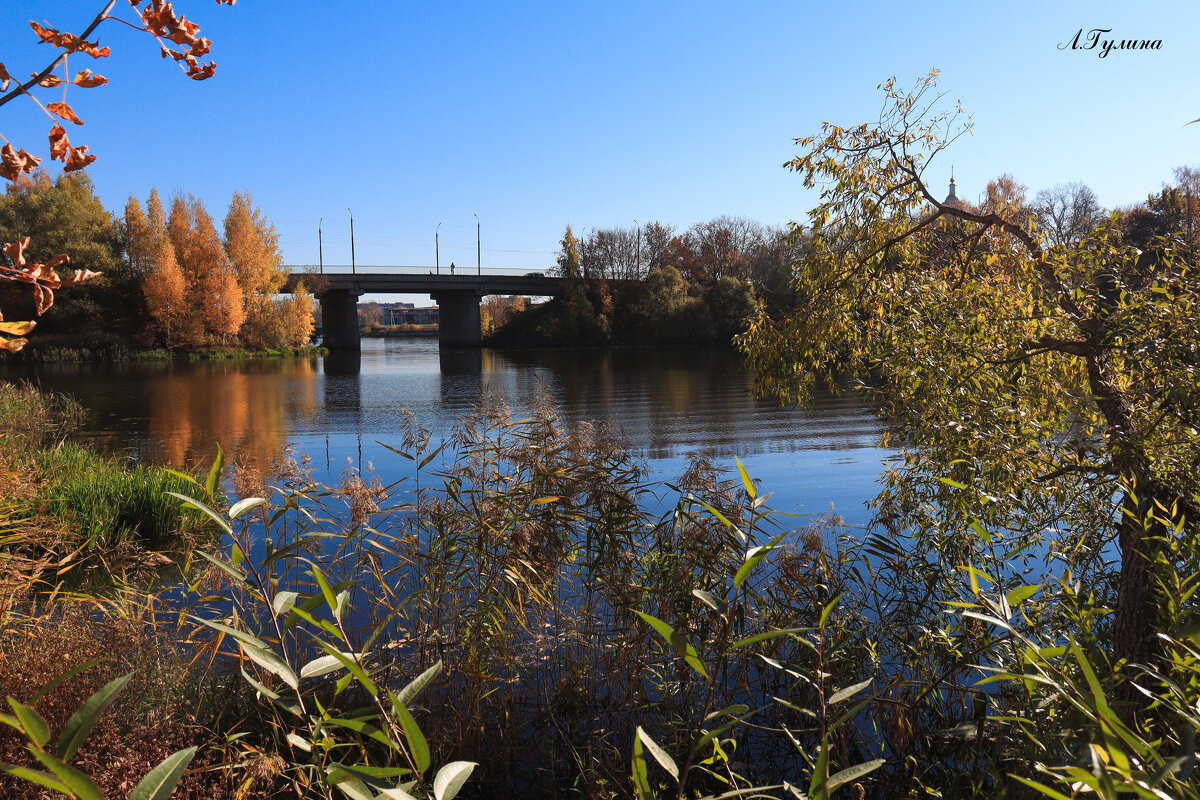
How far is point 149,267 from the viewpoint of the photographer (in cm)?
4806

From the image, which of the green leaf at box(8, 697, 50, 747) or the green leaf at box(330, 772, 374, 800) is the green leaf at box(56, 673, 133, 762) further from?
the green leaf at box(330, 772, 374, 800)

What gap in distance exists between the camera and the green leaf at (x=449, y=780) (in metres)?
1.04

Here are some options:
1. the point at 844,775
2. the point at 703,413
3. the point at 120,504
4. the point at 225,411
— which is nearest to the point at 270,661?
the point at 844,775

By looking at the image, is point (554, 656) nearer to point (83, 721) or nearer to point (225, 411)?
point (83, 721)

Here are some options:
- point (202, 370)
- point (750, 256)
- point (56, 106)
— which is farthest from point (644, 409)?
point (750, 256)

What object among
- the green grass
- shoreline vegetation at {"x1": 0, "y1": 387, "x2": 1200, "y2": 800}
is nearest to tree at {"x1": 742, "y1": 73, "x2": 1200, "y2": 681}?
shoreline vegetation at {"x1": 0, "y1": 387, "x2": 1200, "y2": 800}

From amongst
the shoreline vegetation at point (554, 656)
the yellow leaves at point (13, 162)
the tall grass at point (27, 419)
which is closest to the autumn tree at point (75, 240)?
the tall grass at point (27, 419)

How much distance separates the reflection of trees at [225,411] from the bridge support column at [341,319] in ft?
81.3

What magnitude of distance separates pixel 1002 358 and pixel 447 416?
17522 millimetres

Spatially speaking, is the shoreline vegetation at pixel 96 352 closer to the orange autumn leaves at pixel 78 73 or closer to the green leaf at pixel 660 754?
the orange autumn leaves at pixel 78 73

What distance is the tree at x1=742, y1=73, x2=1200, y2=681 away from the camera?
3951 mm

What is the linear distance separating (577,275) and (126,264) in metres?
33.7

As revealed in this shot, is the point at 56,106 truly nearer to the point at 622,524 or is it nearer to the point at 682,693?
the point at 622,524

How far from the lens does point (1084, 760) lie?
4.27 ft
